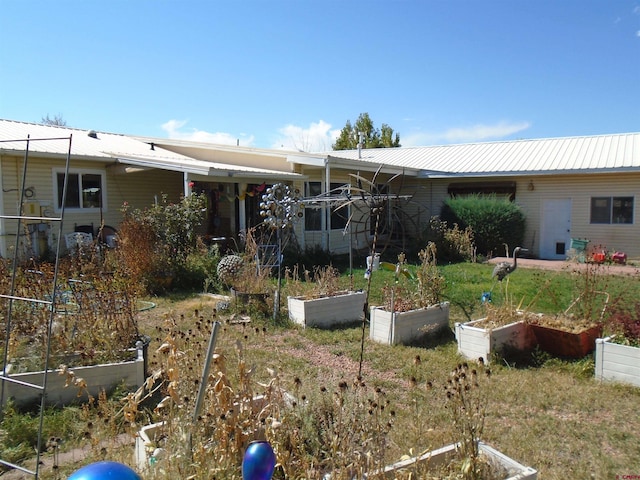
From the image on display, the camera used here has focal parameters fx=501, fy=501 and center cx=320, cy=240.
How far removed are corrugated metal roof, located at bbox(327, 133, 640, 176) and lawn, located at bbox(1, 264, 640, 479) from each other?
779cm

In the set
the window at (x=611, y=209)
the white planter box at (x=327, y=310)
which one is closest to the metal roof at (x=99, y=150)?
the white planter box at (x=327, y=310)

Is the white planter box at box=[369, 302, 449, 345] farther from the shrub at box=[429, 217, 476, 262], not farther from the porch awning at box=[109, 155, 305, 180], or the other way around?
the shrub at box=[429, 217, 476, 262]

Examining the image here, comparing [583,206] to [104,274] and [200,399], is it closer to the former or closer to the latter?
[104,274]

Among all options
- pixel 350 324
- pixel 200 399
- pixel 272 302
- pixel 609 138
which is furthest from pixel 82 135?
pixel 609 138

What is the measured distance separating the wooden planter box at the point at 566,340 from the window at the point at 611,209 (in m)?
10.8

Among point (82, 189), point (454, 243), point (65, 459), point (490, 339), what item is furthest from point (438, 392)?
point (82, 189)

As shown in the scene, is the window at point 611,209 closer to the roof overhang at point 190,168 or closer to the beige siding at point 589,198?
the beige siding at point 589,198

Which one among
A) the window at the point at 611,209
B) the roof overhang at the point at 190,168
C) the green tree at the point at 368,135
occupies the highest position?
the green tree at the point at 368,135

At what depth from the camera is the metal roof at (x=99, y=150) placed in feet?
37.6

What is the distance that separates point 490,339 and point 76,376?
13.6 ft

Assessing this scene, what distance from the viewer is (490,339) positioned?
554cm

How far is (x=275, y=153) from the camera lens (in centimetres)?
1459

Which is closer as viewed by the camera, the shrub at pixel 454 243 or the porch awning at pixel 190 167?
the porch awning at pixel 190 167

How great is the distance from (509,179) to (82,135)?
1379cm
